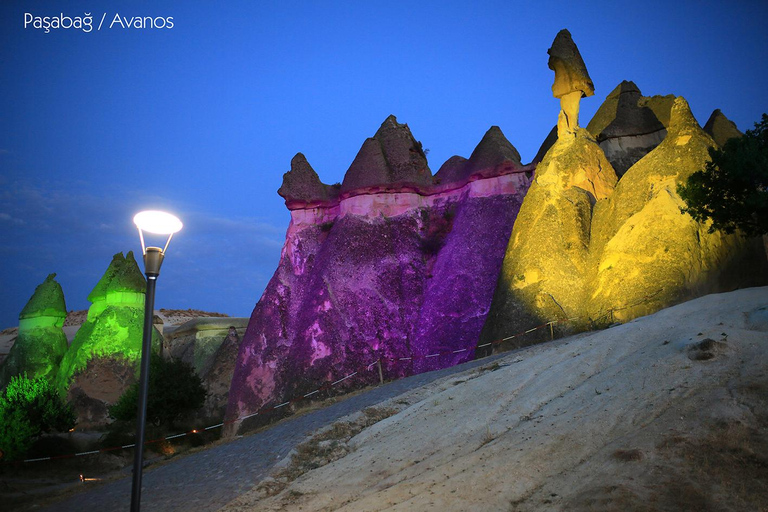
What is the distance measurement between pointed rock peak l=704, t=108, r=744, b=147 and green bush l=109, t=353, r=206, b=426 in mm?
22228

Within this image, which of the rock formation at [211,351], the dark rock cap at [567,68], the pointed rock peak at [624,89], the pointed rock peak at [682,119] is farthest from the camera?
the rock formation at [211,351]

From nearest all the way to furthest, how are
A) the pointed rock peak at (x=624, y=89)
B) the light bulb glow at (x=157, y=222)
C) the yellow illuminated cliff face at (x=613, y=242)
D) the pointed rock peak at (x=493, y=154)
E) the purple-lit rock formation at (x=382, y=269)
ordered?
the light bulb glow at (x=157, y=222) < the yellow illuminated cliff face at (x=613, y=242) < the purple-lit rock formation at (x=382, y=269) < the pointed rock peak at (x=493, y=154) < the pointed rock peak at (x=624, y=89)

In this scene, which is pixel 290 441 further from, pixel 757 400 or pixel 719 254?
pixel 719 254

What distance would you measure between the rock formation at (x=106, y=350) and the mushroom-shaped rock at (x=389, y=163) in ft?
42.4

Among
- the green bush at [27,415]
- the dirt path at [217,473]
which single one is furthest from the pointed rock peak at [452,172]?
the green bush at [27,415]

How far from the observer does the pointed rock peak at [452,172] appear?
76.3 ft

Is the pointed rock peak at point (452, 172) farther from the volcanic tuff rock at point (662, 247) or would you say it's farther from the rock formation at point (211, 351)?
the rock formation at point (211, 351)

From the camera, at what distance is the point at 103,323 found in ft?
90.8

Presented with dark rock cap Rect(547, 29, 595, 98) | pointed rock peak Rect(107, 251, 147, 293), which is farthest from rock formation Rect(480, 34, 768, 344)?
pointed rock peak Rect(107, 251, 147, 293)

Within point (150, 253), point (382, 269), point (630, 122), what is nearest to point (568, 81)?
point (630, 122)

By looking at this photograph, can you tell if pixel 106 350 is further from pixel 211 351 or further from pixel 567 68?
pixel 567 68

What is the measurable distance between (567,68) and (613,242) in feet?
22.8

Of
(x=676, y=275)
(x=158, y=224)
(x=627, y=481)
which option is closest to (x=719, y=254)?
(x=676, y=275)

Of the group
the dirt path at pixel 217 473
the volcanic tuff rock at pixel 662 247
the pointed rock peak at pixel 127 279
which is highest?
the pointed rock peak at pixel 127 279
